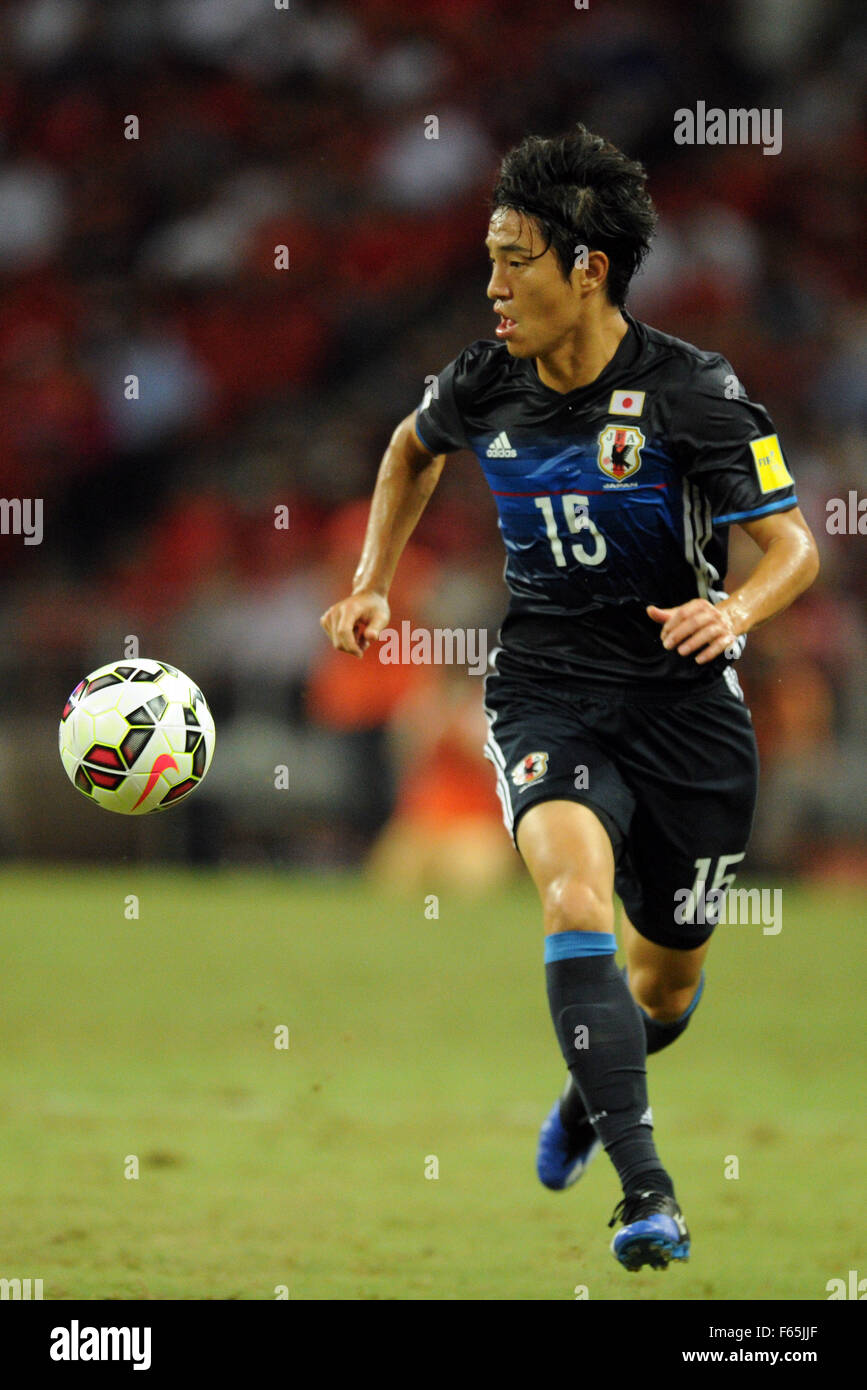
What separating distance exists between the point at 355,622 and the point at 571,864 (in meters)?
0.86

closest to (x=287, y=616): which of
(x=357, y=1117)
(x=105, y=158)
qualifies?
(x=105, y=158)

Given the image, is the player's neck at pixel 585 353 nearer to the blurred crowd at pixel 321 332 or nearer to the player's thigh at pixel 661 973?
the player's thigh at pixel 661 973

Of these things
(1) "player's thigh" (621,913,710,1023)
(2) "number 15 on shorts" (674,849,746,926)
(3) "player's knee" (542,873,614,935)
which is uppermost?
(2) "number 15 on shorts" (674,849,746,926)

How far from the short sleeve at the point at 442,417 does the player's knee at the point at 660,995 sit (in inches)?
56.5

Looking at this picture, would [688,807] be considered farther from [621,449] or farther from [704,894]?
[621,449]

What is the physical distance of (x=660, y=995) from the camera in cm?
484

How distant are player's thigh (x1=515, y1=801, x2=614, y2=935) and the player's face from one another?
1032mm

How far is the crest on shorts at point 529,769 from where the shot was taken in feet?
13.5

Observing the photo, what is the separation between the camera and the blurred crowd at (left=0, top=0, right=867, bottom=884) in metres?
11.7

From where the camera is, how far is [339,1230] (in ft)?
15.2

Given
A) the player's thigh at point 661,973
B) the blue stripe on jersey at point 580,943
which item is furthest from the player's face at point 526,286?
the player's thigh at point 661,973

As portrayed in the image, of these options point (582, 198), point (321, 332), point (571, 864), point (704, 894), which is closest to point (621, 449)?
point (582, 198)

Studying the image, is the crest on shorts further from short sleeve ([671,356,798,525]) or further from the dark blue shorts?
short sleeve ([671,356,798,525])

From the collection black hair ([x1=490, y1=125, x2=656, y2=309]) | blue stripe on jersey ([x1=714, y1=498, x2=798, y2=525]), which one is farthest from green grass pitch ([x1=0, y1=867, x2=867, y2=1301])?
black hair ([x1=490, y1=125, x2=656, y2=309])
